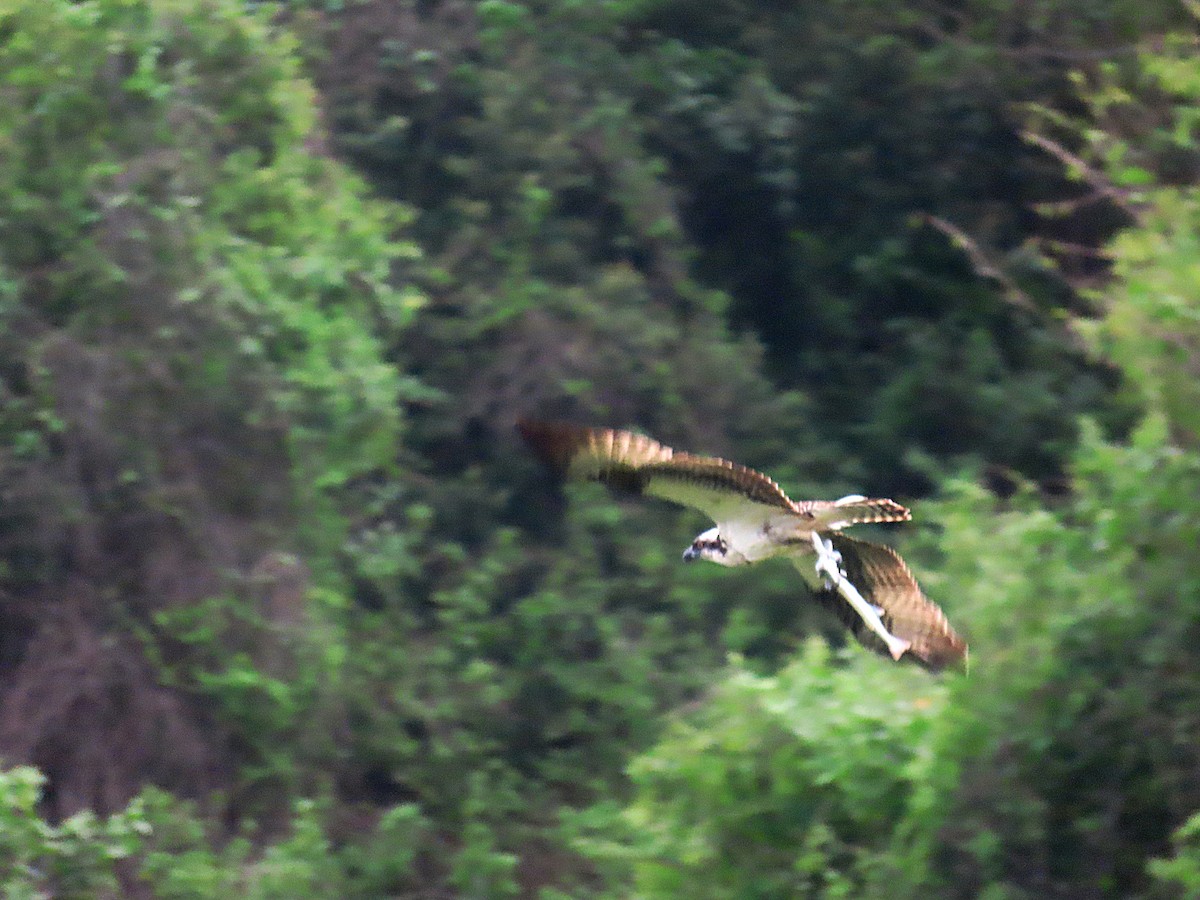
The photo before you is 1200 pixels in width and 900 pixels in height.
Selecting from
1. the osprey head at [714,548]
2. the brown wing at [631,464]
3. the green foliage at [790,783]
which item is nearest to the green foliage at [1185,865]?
the green foliage at [790,783]

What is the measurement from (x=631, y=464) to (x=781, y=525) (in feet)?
1.94

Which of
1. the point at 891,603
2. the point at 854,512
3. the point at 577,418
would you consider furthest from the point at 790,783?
the point at 577,418

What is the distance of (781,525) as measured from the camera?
18.5 feet

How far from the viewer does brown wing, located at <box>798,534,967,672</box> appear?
5.90m

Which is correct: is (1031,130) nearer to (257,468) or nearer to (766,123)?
(766,123)

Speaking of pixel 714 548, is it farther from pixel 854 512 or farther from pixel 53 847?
pixel 53 847

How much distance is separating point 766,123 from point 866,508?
7640mm

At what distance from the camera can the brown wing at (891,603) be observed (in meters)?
5.90

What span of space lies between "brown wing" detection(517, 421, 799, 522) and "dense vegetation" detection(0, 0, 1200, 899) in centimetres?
249

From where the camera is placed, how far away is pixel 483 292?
11.5 meters

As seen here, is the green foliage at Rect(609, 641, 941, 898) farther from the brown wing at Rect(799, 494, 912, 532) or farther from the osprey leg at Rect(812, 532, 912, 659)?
the brown wing at Rect(799, 494, 912, 532)

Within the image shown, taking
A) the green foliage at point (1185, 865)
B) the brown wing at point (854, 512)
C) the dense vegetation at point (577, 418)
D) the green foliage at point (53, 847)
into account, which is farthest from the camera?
the green foliage at point (53, 847)

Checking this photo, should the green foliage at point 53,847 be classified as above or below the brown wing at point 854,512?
below

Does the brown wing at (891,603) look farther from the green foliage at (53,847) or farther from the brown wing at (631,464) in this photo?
the green foliage at (53,847)
